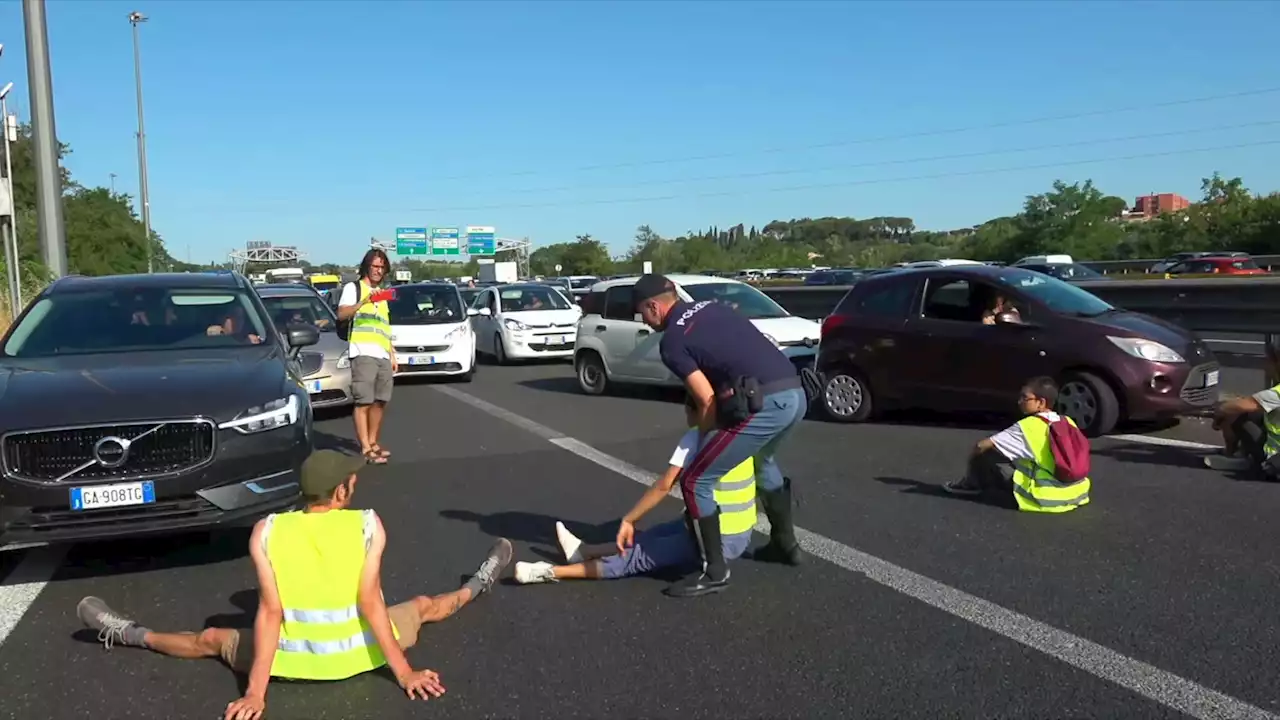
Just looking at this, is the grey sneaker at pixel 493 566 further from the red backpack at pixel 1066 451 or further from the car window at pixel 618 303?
the car window at pixel 618 303

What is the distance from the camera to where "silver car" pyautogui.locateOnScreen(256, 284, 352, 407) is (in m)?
12.8

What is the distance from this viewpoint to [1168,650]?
452 cm

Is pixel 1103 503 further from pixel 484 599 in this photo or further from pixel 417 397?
pixel 417 397

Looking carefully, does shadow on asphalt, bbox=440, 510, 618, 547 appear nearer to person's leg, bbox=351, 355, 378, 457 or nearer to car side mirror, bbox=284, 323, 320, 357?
car side mirror, bbox=284, 323, 320, 357

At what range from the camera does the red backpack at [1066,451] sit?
22.4 ft

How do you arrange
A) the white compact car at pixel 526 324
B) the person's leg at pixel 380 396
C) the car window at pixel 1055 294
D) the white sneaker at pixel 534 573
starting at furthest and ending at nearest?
1. the white compact car at pixel 526 324
2. the car window at pixel 1055 294
3. the person's leg at pixel 380 396
4. the white sneaker at pixel 534 573

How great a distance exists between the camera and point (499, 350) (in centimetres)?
2111

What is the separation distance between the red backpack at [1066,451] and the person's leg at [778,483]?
6.34 ft

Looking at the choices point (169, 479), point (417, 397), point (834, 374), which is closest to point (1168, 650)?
point (169, 479)

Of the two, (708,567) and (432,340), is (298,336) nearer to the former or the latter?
(708,567)

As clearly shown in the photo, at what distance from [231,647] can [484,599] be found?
1.29 meters

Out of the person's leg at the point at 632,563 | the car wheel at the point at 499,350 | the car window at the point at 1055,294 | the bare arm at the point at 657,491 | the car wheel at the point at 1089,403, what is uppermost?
the car window at the point at 1055,294

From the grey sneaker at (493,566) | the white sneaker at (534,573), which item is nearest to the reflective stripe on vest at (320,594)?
the grey sneaker at (493,566)

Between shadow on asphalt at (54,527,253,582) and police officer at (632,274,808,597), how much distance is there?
2.82 meters
